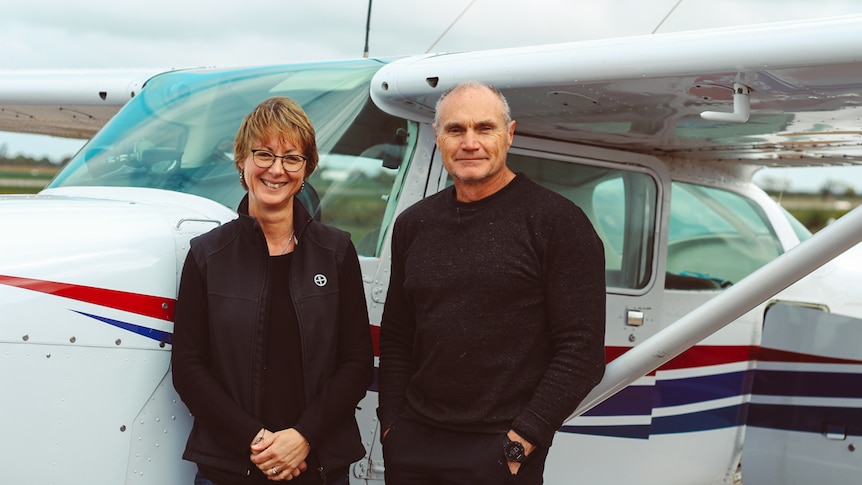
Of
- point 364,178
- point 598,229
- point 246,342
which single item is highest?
point 364,178

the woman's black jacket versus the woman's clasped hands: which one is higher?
the woman's black jacket

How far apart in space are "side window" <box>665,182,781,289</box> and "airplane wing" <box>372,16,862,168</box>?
27.0 inches

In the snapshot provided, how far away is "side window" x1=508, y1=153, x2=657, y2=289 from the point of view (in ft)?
13.5

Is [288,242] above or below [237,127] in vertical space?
below

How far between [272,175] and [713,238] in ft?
10.3

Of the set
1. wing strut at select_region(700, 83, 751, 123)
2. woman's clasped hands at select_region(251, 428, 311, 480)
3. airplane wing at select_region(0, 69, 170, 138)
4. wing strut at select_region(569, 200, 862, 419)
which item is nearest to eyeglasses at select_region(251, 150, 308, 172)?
woman's clasped hands at select_region(251, 428, 311, 480)

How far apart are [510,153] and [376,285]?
3.01 ft

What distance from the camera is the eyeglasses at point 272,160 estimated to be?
8.29ft

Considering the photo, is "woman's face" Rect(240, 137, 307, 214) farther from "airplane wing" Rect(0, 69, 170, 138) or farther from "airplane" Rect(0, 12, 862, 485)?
"airplane wing" Rect(0, 69, 170, 138)

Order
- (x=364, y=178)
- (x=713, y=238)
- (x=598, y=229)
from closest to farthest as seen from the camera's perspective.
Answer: (x=364, y=178), (x=598, y=229), (x=713, y=238)

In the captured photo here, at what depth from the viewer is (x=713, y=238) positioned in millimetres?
4938

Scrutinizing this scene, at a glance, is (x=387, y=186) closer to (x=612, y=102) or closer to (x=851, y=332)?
(x=612, y=102)

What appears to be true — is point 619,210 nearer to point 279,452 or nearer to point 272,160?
point 272,160

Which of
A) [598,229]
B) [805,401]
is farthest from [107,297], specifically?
[805,401]
